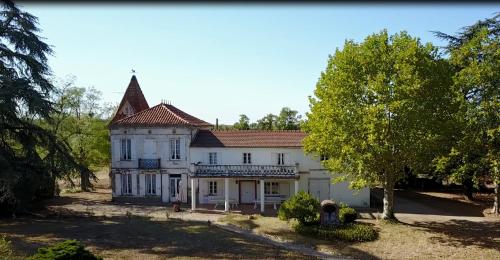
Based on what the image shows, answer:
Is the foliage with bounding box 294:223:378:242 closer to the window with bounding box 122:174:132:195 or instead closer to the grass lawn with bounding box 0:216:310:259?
the grass lawn with bounding box 0:216:310:259

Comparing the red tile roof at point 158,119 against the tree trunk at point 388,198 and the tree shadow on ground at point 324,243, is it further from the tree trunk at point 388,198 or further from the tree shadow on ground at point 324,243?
the tree trunk at point 388,198

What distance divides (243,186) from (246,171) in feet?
8.40

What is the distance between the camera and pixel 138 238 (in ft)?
73.2

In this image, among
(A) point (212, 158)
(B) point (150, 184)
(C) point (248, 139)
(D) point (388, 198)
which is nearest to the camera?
(D) point (388, 198)

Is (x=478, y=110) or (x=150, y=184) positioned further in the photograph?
(x=150, y=184)

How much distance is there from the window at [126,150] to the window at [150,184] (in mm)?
2410

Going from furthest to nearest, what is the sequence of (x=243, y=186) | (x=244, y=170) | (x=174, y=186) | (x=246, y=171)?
(x=174, y=186) < (x=243, y=186) < (x=244, y=170) < (x=246, y=171)

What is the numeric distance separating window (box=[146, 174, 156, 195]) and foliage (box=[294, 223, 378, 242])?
606 inches

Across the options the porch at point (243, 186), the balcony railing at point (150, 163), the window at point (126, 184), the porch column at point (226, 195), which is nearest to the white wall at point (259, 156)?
the porch at point (243, 186)

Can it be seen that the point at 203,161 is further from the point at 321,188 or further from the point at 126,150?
the point at 321,188

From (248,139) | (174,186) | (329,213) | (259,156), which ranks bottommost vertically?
(329,213)

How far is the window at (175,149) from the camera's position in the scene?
116 feet

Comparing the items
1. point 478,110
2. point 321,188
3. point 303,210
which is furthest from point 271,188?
point 478,110

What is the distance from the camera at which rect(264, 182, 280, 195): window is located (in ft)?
112
